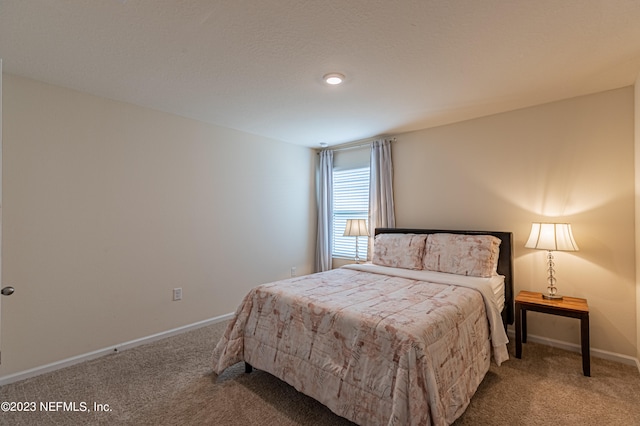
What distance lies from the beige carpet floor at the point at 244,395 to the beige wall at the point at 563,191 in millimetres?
531

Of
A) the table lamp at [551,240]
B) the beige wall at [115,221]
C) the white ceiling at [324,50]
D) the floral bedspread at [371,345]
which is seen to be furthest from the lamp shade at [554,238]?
the beige wall at [115,221]

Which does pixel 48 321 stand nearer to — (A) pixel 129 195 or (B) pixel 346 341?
(A) pixel 129 195

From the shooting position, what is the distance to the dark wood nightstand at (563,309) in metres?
2.30

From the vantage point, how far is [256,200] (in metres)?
3.96

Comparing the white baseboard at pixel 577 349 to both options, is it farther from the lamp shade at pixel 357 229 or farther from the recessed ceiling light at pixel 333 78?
the recessed ceiling light at pixel 333 78

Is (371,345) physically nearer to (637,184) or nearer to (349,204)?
(637,184)

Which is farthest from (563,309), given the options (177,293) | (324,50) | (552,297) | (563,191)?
(177,293)

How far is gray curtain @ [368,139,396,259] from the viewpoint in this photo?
394 centimetres

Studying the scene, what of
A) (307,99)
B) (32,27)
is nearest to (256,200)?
(307,99)

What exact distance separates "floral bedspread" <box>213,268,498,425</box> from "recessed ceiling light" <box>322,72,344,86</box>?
1.64 m

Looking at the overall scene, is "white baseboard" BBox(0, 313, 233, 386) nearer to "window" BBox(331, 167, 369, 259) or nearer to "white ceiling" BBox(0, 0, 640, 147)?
"window" BBox(331, 167, 369, 259)

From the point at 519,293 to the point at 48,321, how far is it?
410 centimetres

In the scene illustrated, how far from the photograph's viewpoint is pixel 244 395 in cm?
210

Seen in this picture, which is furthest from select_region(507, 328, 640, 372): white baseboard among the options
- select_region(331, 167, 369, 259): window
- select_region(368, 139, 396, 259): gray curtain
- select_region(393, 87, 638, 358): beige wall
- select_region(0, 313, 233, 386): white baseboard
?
select_region(0, 313, 233, 386): white baseboard
